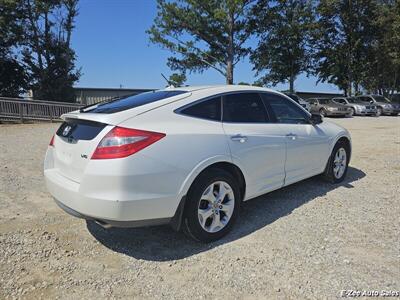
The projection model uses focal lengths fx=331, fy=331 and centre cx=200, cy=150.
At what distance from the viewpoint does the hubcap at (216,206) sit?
3279 millimetres

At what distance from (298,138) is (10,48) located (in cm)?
2314

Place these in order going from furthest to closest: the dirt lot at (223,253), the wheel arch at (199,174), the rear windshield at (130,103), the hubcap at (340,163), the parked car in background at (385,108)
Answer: the parked car in background at (385,108) < the hubcap at (340,163) < the rear windshield at (130,103) < the wheel arch at (199,174) < the dirt lot at (223,253)

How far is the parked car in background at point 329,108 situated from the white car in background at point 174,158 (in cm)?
1884

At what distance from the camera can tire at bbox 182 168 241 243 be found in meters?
3.15

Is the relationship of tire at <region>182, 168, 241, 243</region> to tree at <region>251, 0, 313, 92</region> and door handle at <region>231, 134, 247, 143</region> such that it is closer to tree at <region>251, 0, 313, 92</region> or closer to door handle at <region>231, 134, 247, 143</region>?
door handle at <region>231, 134, 247, 143</region>

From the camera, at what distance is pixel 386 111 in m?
22.8

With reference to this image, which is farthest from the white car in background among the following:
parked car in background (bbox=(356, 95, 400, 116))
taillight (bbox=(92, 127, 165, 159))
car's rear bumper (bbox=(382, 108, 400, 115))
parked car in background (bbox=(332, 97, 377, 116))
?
car's rear bumper (bbox=(382, 108, 400, 115))

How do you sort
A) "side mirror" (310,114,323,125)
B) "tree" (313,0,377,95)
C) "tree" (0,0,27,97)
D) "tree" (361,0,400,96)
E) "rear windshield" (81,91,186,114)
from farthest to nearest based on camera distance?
1. "tree" (313,0,377,95)
2. "tree" (361,0,400,96)
3. "tree" (0,0,27,97)
4. "side mirror" (310,114,323,125)
5. "rear windshield" (81,91,186,114)

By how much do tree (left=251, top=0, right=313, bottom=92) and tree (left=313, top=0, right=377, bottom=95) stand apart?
127 centimetres

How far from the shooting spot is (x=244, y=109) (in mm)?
3818

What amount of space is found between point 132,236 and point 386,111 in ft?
78.1

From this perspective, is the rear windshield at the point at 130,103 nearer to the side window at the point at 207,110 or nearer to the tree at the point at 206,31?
the side window at the point at 207,110

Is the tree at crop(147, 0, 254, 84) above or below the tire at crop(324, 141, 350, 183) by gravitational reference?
above

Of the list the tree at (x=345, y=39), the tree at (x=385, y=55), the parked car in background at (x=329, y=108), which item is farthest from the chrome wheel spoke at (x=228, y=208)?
the tree at (x=345, y=39)
